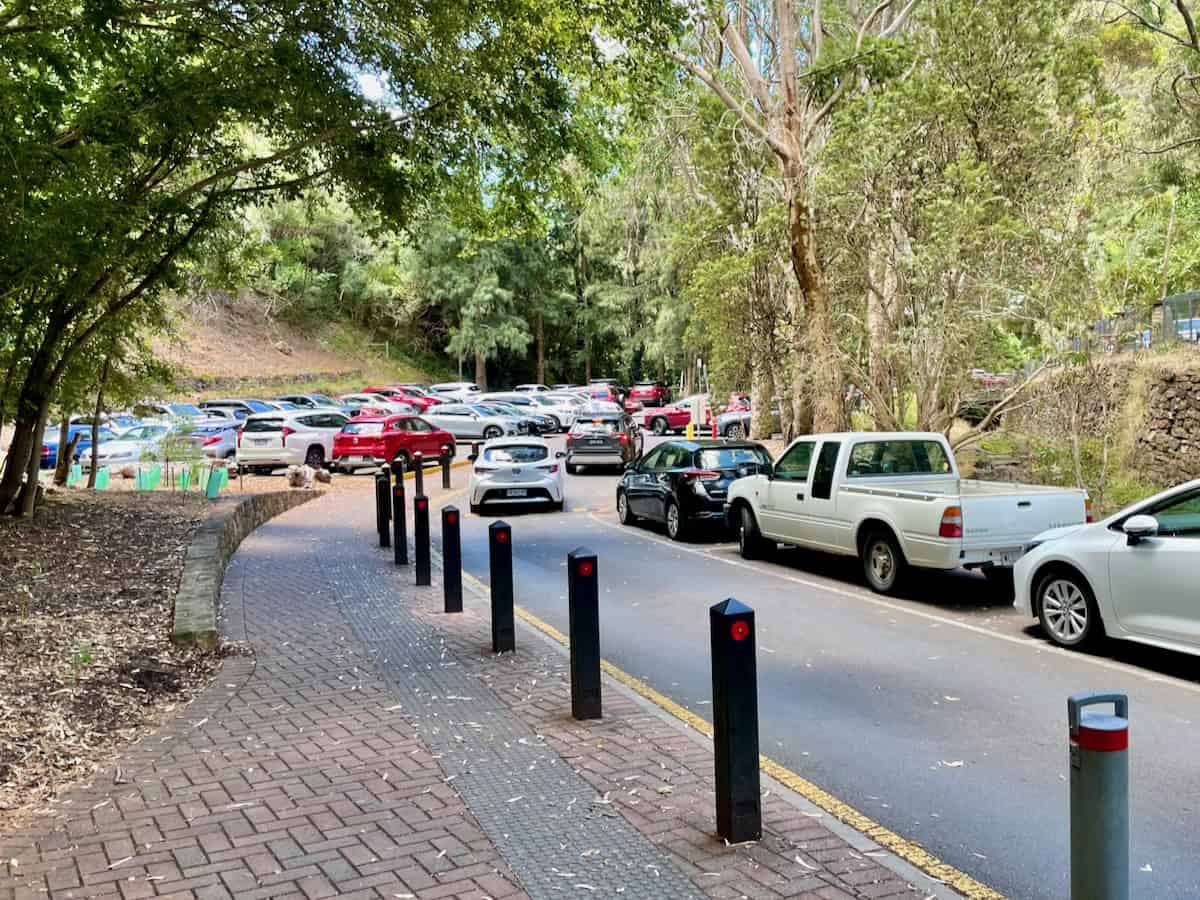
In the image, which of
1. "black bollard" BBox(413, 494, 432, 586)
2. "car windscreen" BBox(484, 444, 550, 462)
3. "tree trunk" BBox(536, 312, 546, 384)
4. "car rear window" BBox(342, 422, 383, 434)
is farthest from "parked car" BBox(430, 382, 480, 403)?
"black bollard" BBox(413, 494, 432, 586)

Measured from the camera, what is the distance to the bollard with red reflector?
3182mm

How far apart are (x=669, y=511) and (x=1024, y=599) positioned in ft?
25.2

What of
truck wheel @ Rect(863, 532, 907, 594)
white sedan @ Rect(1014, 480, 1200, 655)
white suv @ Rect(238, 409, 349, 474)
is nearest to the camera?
white sedan @ Rect(1014, 480, 1200, 655)

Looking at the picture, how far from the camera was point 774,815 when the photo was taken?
15.8 ft

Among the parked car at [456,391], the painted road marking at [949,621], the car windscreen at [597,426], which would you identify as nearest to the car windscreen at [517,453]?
the painted road marking at [949,621]

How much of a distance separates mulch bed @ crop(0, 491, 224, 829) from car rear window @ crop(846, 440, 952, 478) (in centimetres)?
750

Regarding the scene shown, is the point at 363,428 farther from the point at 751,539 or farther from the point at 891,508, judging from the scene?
the point at 891,508

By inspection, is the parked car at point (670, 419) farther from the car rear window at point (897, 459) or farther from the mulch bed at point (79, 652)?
the mulch bed at point (79, 652)

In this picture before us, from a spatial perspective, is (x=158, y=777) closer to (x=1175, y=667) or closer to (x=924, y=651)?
(x=924, y=651)

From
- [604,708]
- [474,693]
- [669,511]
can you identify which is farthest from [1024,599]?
[669,511]

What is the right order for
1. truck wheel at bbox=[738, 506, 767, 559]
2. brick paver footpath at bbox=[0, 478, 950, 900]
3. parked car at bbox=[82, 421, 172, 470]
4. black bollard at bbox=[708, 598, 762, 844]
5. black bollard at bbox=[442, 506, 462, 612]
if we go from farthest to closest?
parked car at bbox=[82, 421, 172, 470] < truck wheel at bbox=[738, 506, 767, 559] < black bollard at bbox=[442, 506, 462, 612] < black bollard at bbox=[708, 598, 762, 844] < brick paver footpath at bbox=[0, 478, 950, 900]

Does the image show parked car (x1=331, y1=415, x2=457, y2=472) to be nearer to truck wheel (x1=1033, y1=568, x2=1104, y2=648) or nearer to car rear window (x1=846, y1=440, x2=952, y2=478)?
car rear window (x1=846, y1=440, x2=952, y2=478)

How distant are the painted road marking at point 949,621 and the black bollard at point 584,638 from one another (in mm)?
4145

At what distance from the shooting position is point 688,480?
1569 centimetres
